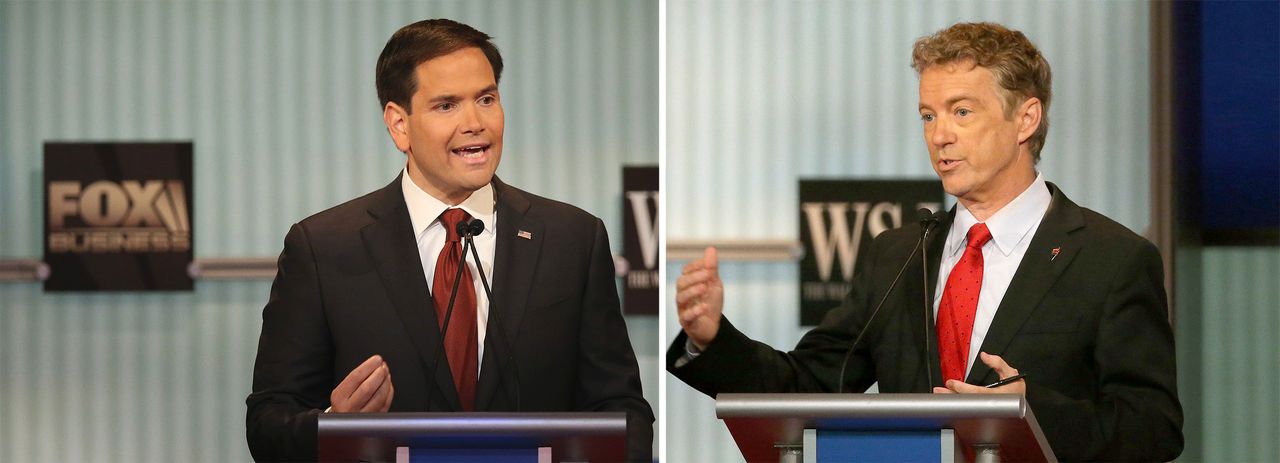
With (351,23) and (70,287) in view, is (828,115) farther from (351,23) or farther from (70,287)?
(70,287)

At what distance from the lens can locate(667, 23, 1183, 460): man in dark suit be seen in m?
3.94

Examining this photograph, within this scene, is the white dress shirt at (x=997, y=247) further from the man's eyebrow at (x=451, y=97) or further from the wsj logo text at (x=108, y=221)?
the wsj logo text at (x=108, y=221)

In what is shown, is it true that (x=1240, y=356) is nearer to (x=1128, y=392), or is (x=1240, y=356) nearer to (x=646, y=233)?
(x=1128, y=392)

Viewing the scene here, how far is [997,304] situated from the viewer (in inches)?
162

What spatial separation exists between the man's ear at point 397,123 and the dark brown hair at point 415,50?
2 centimetres

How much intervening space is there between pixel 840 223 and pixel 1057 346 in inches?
30.8

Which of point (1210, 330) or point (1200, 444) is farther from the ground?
point (1210, 330)

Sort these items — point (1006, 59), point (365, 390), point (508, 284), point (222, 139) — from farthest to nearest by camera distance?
1. point (222, 139)
2. point (508, 284)
3. point (1006, 59)
4. point (365, 390)

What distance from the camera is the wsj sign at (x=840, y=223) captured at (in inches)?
175

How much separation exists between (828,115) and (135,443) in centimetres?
228

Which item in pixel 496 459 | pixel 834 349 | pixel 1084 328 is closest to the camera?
pixel 496 459

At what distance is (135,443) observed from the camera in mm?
4664

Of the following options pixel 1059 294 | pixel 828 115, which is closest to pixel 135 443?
pixel 828 115

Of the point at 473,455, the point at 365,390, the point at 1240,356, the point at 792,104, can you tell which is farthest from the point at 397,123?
the point at 1240,356
